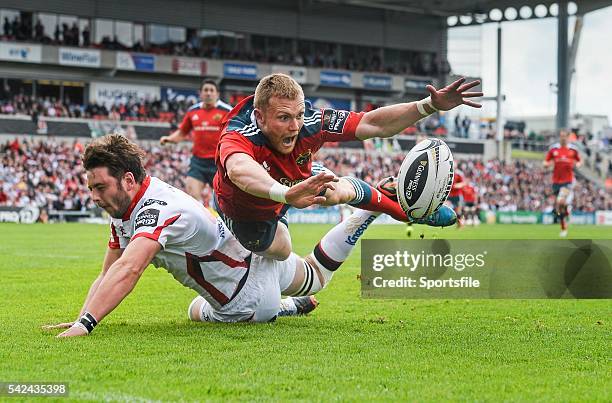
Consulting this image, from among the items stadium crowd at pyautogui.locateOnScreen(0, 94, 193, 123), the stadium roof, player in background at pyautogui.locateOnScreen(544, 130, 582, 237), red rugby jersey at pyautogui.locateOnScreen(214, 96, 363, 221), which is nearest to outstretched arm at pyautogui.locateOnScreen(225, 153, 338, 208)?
red rugby jersey at pyautogui.locateOnScreen(214, 96, 363, 221)

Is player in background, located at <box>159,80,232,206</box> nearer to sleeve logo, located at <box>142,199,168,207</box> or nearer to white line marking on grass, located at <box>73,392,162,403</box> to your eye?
sleeve logo, located at <box>142,199,168,207</box>

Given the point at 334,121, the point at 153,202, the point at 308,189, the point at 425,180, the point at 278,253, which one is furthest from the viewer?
the point at 425,180

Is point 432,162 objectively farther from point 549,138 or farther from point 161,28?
point 549,138

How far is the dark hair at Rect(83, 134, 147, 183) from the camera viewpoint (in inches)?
247

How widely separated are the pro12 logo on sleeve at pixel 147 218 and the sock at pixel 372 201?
71.5 inches

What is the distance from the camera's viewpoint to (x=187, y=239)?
6578 mm

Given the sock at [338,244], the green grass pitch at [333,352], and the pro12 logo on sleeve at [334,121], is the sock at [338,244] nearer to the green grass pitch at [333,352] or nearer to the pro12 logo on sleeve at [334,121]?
the green grass pitch at [333,352]

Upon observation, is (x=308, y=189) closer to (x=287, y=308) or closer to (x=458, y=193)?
(x=287, y=308)

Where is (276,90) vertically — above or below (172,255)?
above

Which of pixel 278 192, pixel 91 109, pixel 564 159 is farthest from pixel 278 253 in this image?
pixel 91 109

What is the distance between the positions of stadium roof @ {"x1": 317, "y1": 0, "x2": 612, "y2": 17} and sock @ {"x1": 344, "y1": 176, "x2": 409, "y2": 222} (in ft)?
163

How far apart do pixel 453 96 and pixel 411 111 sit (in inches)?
14.5

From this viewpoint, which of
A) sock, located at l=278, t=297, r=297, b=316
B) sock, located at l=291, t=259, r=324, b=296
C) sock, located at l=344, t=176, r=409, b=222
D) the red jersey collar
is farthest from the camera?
sock, located at l=278, t=297, r=297, b=316

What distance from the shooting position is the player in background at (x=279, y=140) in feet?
20.9
